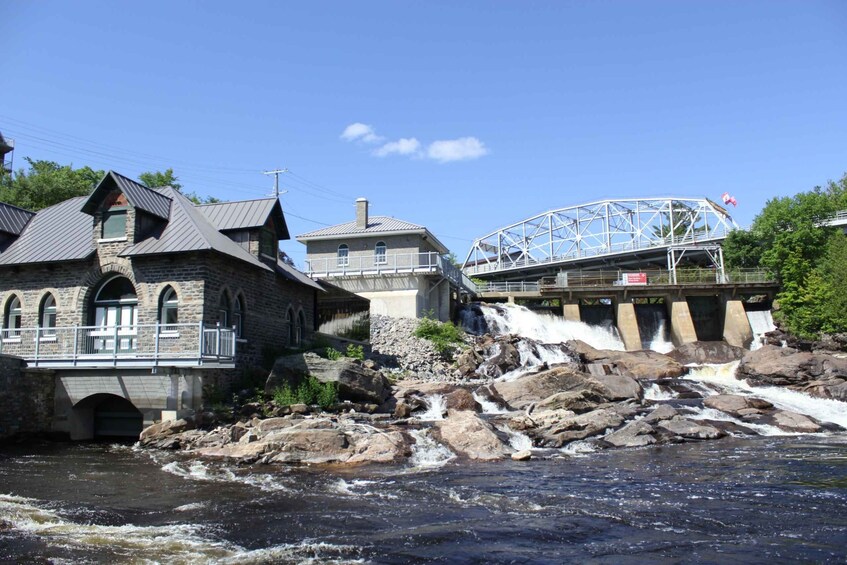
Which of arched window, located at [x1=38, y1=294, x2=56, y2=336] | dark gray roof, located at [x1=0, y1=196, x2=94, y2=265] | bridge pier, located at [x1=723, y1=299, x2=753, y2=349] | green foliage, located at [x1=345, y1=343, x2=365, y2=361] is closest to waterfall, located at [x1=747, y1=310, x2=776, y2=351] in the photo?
bridge pier, located at [x1=723, y1=299, x2=753, y2=349]

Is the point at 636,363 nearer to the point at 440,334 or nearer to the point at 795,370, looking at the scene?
the point at 795,370

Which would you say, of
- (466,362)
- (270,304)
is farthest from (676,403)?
(270,304)

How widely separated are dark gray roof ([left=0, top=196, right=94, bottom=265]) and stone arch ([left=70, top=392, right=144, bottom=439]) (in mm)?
5163

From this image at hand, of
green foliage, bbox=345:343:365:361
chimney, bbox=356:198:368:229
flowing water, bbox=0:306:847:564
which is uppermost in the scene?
chimney, bbox=356:198:368:229

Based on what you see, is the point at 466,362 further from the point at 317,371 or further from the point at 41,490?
the point at 41,490

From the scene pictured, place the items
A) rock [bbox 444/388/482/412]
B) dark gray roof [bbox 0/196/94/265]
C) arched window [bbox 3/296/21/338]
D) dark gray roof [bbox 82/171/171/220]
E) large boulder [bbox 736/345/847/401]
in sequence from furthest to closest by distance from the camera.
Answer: large boulder [bbox 736/345/847/401], arched window [bbox 3/296/21/338], rock [bbox 444/388/482/412], dark gray roof [bbox 0/196/94/265], dark gray roof [bbox 82/171/171/220]

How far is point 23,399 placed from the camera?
21797mm

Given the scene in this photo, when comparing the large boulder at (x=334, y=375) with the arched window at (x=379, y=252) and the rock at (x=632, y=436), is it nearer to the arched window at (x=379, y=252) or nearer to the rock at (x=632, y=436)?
the rock at (x=632, y=436)

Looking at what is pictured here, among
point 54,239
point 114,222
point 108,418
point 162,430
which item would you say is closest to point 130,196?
point 114,222

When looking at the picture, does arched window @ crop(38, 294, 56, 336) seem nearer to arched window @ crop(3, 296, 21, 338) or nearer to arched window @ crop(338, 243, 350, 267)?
arched window @ crop(3, 296, 21, 338)

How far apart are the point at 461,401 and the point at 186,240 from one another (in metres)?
11.4

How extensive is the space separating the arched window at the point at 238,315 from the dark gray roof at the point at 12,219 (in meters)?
9.88

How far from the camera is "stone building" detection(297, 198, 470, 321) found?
44.4 metres

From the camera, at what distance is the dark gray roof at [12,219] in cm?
2612
